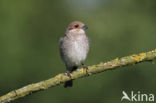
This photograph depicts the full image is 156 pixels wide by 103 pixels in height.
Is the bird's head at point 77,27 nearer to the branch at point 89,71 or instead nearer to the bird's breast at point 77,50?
the bird's breast at point 77,50

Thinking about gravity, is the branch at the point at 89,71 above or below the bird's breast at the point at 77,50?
below

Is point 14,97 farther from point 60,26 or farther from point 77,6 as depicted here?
point 77,6

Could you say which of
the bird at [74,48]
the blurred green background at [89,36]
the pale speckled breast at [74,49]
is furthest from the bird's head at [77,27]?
the blurred green background at [89,36]

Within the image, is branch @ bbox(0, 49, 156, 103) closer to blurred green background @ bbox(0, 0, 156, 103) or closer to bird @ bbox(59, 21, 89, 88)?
bird @ bbox(59, 21, 89, 88)

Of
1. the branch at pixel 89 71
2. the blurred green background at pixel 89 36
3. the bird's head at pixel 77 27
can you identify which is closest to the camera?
the branch at pixel 89 71

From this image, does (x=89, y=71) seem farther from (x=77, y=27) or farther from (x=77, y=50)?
(x=77, y=27)

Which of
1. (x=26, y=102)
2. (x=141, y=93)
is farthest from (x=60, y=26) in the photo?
(x=141, y=93)

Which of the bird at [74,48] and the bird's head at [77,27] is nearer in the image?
the bird at [74,48]

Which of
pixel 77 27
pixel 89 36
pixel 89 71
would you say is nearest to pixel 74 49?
pixel 77 27

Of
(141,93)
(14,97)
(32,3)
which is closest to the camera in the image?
(14,97)
